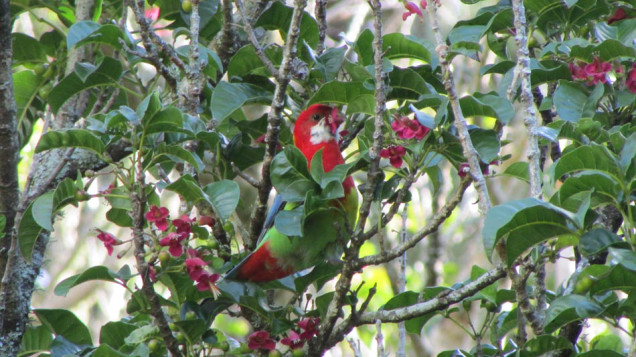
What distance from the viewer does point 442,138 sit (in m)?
1.99

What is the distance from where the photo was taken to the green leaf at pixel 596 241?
1678 millimetres

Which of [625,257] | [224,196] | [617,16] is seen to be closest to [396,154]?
[224,196]

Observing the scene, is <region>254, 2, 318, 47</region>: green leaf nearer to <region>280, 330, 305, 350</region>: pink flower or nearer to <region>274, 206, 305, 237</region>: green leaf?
<region>274, 206, 305, 237</region>: green leaf

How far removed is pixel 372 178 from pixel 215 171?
811 millimetres

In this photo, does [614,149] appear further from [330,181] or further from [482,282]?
[330,181]

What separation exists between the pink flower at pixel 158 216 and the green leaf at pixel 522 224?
912 millimetres

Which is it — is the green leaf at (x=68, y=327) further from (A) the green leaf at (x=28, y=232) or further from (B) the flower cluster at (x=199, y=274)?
(B) the flower cluster at (x=199, y=274)

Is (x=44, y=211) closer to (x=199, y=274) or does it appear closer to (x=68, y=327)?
(x=199, y=274)

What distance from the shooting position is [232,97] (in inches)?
87.0

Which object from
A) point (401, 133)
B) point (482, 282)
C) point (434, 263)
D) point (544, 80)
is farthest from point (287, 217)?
point (434, 263)

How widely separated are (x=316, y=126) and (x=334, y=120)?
4.6 inches

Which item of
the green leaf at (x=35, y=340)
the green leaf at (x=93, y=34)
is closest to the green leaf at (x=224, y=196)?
the green leaf at (x=93, y=34)

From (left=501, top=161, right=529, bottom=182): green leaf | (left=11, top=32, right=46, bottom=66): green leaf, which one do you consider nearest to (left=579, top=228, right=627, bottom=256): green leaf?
(left=501, top=161, right=529, bottom=182): green leaf

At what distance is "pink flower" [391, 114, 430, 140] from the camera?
78.2 inches
